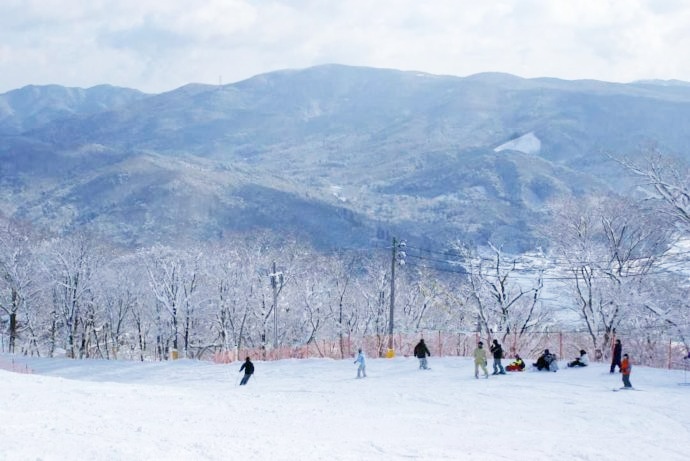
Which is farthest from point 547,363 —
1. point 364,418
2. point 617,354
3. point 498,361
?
point 364,418

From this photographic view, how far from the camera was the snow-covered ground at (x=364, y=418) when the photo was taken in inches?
609

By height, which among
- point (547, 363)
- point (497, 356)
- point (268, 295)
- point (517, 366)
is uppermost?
point (268, 295)

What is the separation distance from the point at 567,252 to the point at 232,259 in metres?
42.4

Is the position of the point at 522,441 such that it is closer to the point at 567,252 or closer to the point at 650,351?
the point at 650,351

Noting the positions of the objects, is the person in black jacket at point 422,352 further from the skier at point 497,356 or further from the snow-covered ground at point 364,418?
the skier at point 497,356

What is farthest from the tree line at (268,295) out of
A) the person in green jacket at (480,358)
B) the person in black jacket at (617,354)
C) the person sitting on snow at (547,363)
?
the person in green jacket at (480,358)

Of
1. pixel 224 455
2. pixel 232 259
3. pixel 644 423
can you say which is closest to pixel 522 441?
pixel 644 423

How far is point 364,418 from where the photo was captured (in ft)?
70.3

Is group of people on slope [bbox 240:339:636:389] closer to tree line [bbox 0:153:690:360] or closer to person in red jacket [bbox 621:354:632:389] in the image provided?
person in red jacket [bbox 621:354:632:389]

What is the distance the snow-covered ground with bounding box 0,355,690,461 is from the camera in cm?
1548

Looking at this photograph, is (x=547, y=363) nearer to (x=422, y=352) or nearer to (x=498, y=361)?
(x=498, y=361)

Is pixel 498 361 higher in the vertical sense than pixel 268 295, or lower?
lower

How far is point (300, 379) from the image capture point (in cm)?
3200

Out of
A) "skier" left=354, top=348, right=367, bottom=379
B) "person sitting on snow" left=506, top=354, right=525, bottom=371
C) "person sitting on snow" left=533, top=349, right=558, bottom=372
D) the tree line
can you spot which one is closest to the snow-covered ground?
"person sitting on snow" left=533, top=349, right=558, bottom=372
